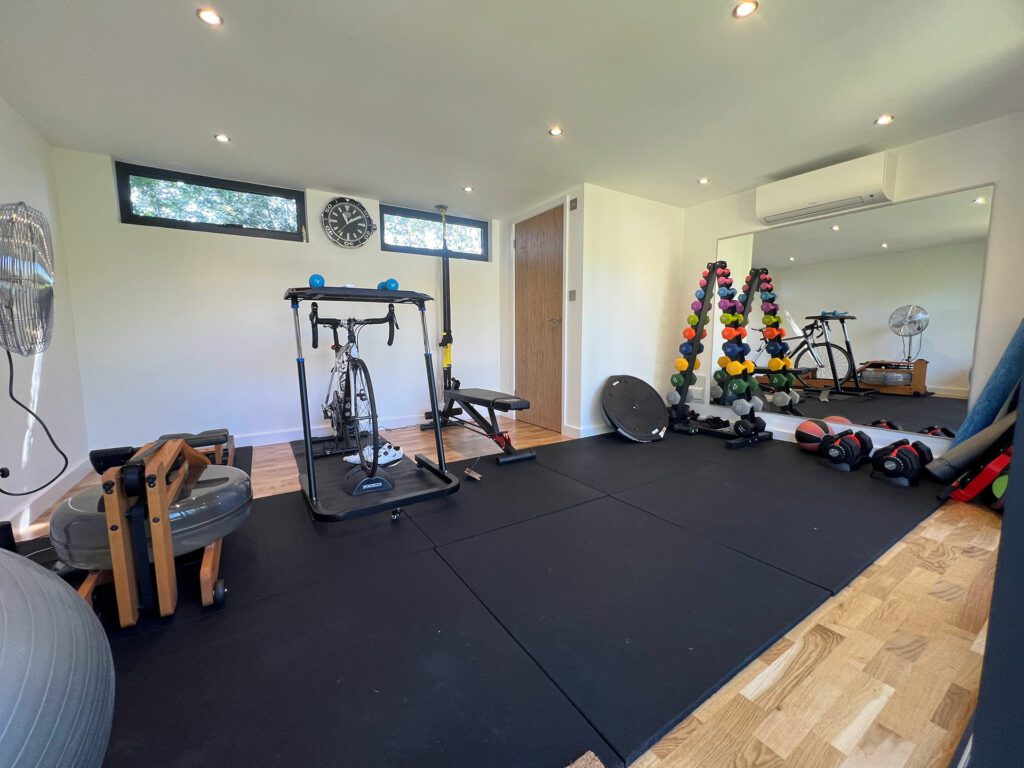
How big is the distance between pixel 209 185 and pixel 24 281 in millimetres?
2904

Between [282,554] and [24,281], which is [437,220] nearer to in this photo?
[24,281]

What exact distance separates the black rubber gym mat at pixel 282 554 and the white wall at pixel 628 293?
8.49ft

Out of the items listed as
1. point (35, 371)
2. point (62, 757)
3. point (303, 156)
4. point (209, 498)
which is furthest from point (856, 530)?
point (35, 371)

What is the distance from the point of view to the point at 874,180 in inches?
125

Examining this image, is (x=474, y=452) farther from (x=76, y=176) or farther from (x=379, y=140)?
(x=76, y=176)

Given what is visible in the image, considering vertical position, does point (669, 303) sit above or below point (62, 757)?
above

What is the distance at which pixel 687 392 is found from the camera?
461 centimetres

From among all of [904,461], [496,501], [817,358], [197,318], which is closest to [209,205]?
[197,318]

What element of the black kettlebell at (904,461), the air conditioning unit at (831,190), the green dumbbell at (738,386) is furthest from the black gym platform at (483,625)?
the air conditioning unit at (831,190)

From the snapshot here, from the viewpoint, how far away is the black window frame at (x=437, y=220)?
450cm

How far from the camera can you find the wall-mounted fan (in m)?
1.33

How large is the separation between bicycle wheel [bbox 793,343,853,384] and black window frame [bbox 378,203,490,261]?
3.80 metres

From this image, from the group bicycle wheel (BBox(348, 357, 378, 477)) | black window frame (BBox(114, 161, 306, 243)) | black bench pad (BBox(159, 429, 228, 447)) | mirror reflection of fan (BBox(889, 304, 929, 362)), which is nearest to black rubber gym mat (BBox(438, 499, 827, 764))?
bicycle wheel (BBox(348, 357, 378, 477))

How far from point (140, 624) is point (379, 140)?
3181 millimetres
